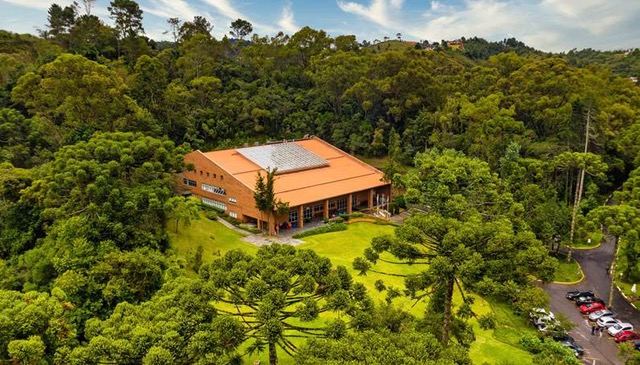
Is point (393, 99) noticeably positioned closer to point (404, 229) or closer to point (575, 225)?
point (575, 225)

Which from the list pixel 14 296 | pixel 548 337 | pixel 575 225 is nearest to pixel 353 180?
pixel 575 225

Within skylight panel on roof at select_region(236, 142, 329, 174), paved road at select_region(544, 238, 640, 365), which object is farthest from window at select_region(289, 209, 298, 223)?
paved road at select_region(544, 238, 640, 365)

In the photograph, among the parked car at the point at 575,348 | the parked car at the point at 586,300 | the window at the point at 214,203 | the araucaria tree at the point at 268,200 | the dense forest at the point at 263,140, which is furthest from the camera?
the window at the point at 214,203

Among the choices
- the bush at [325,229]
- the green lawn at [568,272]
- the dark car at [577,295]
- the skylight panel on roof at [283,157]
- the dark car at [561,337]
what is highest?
the skylight panel on roof at [283,157]

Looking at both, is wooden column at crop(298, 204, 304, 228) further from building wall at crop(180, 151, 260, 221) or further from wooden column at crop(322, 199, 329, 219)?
building wall at crop(180, 151, 260, 221)

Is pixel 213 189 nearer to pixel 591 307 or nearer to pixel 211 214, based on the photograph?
pixel 211 214

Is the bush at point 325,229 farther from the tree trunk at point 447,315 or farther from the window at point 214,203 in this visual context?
the tree trunk at point 447,315

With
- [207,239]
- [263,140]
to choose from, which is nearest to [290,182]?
[207,239]

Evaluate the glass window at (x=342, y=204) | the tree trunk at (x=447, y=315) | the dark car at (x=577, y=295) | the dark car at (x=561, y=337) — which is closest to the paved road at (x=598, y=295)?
the dark car at (x=577, y=295)
